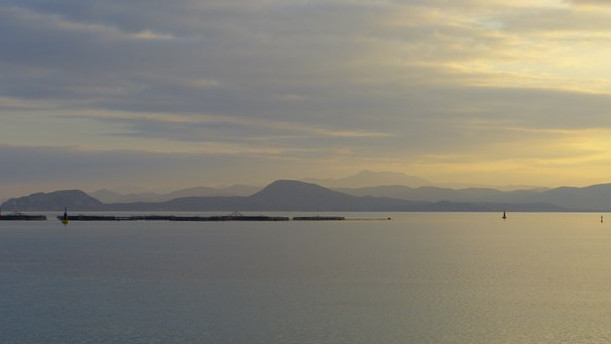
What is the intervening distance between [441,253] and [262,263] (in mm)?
29235

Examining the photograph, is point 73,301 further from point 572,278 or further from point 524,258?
point 524,258

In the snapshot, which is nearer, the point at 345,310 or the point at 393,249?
the point at 345,310

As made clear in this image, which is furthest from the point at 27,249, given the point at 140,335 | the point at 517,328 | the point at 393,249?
the point at 517,328

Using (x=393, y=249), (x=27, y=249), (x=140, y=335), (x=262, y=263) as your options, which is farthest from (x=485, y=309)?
(x=27, y=249)

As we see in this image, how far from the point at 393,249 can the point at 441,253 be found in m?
7.41

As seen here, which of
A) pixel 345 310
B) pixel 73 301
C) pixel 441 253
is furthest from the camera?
pixel 441 253

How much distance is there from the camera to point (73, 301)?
49844 mm

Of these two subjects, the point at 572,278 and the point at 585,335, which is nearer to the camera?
the point at 585,335

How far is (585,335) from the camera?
38.8m

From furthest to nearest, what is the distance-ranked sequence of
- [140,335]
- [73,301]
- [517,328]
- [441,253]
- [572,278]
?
[441,253] → [572,278] → [73,301] → [517,328] → [140,335]

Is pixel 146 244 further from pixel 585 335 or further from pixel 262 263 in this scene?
pixel 585 335

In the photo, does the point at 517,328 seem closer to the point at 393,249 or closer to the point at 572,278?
the point at 572,278

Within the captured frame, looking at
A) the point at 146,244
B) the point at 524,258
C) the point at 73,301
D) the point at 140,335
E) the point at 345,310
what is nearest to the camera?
the point at 140,335

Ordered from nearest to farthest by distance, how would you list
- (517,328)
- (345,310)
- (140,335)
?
(140,335) < (517,328) < (345,310)
